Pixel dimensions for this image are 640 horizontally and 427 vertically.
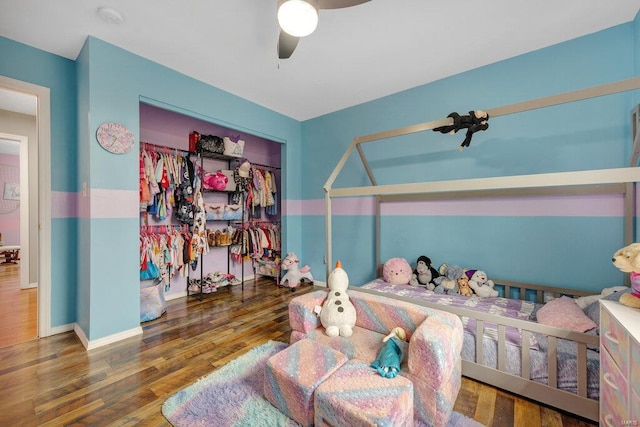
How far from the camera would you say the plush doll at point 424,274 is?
2846 millimetres

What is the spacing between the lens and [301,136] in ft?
14.5

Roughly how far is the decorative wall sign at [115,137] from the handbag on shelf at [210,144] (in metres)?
1.00

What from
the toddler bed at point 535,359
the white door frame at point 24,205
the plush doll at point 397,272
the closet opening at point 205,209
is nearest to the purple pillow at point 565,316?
the toddler bed at point 535,359

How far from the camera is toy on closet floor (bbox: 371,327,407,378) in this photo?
1.39 metres

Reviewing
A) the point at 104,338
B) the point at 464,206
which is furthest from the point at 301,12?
the point at 104,338

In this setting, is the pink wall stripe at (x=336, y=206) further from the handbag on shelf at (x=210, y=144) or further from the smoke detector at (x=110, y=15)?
the smoke detector at (x=110, y=15)

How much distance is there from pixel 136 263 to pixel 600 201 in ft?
13.9

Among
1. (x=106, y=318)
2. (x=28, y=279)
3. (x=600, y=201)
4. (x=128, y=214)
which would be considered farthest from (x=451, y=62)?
(x=28, y=279)

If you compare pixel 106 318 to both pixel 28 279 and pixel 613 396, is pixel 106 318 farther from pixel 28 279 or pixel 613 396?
pixel 613 396

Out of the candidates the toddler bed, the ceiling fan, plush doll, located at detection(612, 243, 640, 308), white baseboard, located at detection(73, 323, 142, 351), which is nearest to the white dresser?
plush doll, located at detection(612, 243, 640, 308)

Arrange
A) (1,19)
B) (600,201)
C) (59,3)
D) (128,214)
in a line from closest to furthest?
1. (59,3)
2. (1,19)
3. (600,201)
4. (128,214)

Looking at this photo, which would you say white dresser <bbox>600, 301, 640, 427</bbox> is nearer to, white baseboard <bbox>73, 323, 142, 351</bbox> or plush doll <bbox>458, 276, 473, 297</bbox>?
plush doll <bbox>458, 276, 473, 297</bbox>

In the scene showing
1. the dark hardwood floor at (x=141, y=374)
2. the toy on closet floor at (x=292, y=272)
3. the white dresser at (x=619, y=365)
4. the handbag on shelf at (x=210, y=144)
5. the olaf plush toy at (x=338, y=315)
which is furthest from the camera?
the toy on closet floor at (x=292, y=272)

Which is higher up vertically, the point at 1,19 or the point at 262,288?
the point at 1,19
